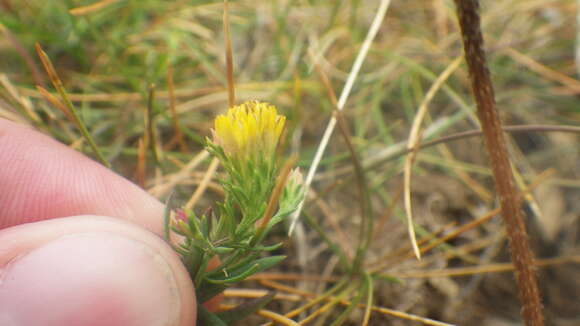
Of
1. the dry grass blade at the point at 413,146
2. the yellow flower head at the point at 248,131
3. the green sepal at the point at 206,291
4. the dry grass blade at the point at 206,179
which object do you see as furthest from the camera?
the dry grass blade at the point at 206,179

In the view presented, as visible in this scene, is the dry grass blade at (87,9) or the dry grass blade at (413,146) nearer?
the dry grass blade at (413,146)

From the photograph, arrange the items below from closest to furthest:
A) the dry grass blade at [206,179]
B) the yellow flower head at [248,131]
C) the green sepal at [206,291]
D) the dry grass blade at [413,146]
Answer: the yellow flower head at [248,131], the green sepal at [206,291], the dry grass blade at [413,146], the dry grass blade at [206,179]

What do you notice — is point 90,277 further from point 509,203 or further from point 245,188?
point 509,203

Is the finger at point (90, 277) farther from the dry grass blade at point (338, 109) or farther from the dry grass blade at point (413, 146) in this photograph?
the dry grass blade at point (413, 146)

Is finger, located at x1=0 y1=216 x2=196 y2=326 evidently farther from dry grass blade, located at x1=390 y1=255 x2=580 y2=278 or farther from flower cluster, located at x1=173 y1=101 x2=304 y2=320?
dry grass blade, located at x1=390 y1=255 x2=580 y2=278

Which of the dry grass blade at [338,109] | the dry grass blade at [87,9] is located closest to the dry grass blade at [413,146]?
the dry grass blade at [338,109]

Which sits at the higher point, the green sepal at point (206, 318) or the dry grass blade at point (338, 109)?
the dry grass blade at point (338, 109)
